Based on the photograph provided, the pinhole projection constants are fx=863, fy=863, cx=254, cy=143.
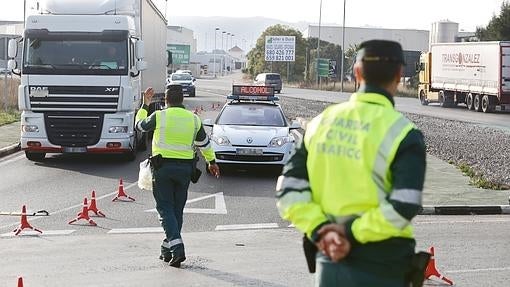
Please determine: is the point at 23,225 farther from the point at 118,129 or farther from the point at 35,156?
the point at 35,156

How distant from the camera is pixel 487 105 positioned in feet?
146

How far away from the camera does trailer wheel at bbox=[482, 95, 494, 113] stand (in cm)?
Answer: 4441

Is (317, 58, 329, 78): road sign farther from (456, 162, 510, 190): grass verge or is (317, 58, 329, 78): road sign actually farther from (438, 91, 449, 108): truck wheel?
(456, 162, 510, 190): grass verge

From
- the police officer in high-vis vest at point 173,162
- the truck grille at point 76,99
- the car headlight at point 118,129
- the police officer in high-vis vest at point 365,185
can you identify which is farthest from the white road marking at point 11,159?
the police officer in high-vis vest at point 365,185

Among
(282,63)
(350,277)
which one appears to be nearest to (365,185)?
(350,277)

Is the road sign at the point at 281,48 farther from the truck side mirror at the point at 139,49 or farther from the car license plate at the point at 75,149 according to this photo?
the car license plate at the point at 75,149

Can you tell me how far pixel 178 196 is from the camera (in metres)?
9.05

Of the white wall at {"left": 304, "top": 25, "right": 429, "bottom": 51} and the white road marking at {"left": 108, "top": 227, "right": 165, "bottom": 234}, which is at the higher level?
the white wall at {"left": 304, "top": 25, "right": 429, "bottom": 51}

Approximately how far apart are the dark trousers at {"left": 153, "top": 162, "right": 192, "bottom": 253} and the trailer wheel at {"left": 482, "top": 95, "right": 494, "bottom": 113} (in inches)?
1481

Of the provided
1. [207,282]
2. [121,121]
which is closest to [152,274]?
[207,282]

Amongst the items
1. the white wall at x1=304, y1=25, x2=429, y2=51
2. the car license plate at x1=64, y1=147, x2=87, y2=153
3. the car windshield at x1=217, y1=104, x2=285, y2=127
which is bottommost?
the car license plate at x1=64, y1=147, x2=87, y2=153

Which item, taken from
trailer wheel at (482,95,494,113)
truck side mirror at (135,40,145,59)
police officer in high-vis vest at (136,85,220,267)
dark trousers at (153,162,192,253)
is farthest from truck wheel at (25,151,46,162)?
trailer wheel at (482,95,494,113)

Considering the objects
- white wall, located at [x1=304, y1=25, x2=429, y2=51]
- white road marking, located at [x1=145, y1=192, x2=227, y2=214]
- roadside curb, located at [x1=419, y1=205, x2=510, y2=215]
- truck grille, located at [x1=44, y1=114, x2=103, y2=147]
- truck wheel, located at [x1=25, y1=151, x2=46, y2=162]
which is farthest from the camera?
white wall, located at [x1=304, y1=25, x2=429, y2=51]

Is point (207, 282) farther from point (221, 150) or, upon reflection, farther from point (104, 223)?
point (221, 150)
